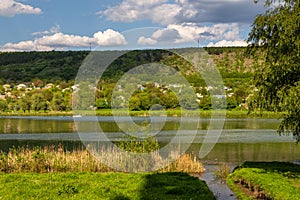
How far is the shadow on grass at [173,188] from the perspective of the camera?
16.2 metres

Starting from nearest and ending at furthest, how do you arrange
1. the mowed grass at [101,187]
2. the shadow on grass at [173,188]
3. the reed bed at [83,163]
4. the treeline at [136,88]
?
the mowed grass at [101,187] → the shadow on grass at [173,188] → the reed bed at [83,163] → the treeline at [136,88]

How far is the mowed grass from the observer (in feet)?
52.7

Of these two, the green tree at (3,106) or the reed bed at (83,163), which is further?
the green tree at (3,106)

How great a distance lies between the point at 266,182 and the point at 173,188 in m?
4.47

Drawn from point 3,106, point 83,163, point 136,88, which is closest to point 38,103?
point 3,106

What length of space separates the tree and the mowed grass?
5.15m

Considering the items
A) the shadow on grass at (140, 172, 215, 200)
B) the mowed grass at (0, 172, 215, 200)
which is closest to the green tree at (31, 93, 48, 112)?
the mowed grass at (0, 172, 215, 200)

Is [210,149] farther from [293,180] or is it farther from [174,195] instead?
[174,195]

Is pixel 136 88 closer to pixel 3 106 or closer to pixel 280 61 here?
pixel 3 106

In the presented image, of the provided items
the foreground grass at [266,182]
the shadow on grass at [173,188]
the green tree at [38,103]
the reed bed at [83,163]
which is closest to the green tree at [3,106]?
the green tree at [38,103]

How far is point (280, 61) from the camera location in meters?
19.3

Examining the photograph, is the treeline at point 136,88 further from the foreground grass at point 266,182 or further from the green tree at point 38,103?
the foreground grass at point 266,182

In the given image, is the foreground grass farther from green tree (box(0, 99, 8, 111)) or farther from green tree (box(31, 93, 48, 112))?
green tree (box(0, 99, 8, 111))

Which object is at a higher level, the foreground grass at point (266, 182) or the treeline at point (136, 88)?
the treeline at point (136, 88)
